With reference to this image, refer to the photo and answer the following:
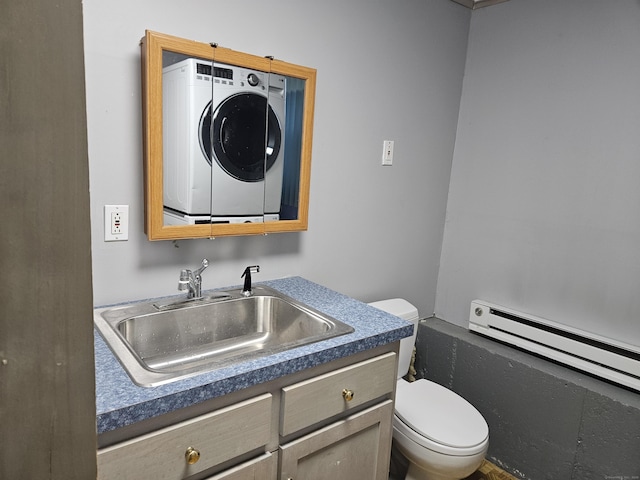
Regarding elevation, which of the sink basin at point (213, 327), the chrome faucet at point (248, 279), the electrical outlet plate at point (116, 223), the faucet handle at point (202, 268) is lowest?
the sink basin at point (213, 327)

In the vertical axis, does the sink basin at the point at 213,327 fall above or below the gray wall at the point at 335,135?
below

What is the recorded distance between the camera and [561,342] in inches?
78.0

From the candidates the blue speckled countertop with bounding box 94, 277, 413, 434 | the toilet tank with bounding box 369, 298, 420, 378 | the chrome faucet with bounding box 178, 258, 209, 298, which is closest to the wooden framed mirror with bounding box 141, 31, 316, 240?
the chrome faucet with bounding box 178, 258, 209, 298

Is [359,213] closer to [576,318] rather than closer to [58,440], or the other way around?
[576,318]

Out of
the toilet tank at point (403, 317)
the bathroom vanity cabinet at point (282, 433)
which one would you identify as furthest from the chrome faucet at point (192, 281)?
the toilet tank at point (403, 317)

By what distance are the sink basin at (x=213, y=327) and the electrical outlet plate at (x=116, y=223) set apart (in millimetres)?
227

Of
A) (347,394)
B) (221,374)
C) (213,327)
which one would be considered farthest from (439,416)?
(221,374)

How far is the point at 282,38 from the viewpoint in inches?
65.4

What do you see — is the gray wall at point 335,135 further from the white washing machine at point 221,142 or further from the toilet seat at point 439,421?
the toilet seat at point 439,421

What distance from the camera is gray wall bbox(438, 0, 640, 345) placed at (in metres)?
1.85

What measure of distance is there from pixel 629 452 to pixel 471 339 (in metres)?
0.76

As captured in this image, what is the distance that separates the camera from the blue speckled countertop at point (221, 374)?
2.94ft

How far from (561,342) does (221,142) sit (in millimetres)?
1711

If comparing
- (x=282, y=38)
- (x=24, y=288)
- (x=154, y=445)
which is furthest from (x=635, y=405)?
(x=24, y=288)
